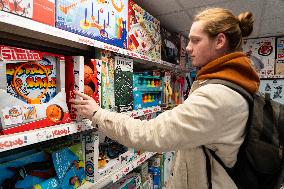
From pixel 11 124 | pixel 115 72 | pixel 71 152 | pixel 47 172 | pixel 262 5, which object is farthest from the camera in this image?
pixel 262 5

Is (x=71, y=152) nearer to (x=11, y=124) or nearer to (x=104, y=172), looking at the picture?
(x=104, y=172)

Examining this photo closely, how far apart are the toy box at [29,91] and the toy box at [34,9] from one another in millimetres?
149

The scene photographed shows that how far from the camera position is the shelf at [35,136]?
0.87 metres

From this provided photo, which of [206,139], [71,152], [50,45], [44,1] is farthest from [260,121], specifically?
[50,45]

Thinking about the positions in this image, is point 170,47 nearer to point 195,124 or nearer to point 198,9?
point 198,9

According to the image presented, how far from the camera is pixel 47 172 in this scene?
118 centimetres

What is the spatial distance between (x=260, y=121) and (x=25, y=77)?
41.7 inches

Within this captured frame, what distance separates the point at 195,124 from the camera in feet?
3.35

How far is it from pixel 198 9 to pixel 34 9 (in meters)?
2.03

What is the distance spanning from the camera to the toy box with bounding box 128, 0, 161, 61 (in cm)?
195

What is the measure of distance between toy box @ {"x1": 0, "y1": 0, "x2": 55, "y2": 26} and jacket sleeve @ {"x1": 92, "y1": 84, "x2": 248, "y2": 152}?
0.59 m

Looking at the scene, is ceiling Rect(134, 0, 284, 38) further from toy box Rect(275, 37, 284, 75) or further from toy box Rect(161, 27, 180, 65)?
toy box Rect(275, 37, 284, 75)

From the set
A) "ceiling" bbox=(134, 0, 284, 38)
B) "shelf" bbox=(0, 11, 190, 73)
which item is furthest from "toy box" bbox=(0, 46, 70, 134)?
"ceiling" bbox=(134, 0, 284, 38)

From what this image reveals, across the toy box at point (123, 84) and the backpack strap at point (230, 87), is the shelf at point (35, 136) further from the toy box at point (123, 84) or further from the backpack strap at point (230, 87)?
the backpack strap at point (230, 87)
